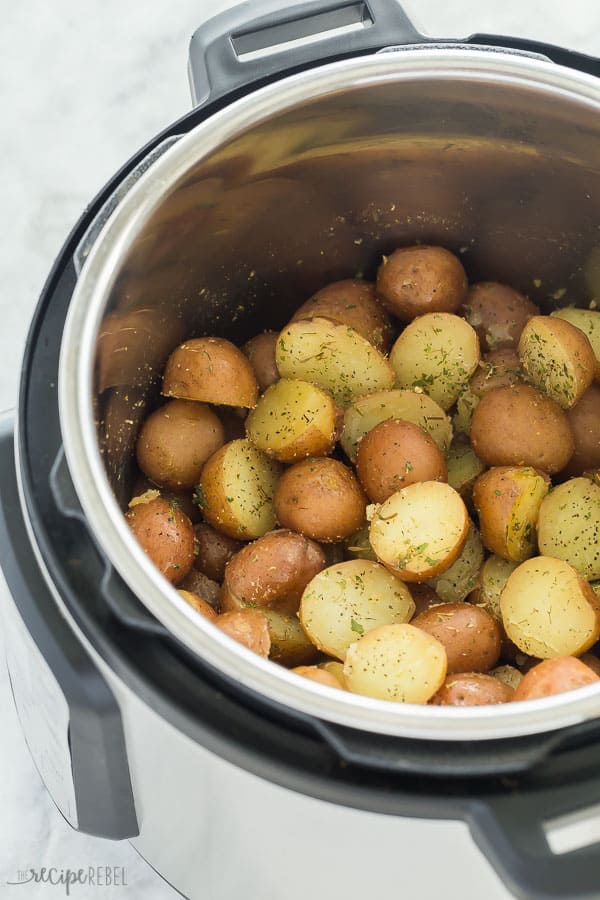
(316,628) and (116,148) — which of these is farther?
(116,148)

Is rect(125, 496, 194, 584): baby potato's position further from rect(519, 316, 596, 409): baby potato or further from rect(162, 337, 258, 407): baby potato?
rect(519, 316, 596, 409): baby potato

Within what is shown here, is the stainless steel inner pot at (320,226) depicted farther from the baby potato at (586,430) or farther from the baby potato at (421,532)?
the baby potato at (421,532)

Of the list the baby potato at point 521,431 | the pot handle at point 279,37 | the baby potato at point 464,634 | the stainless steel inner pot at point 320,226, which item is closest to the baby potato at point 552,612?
the baby potato at point 464,634

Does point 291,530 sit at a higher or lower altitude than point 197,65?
lower

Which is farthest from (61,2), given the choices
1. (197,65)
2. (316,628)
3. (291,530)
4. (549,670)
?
(549,670)

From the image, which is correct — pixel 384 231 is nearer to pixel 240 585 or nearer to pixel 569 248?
pixel 569 248

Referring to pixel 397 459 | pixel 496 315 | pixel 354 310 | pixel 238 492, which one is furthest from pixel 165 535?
pixel 496 315
